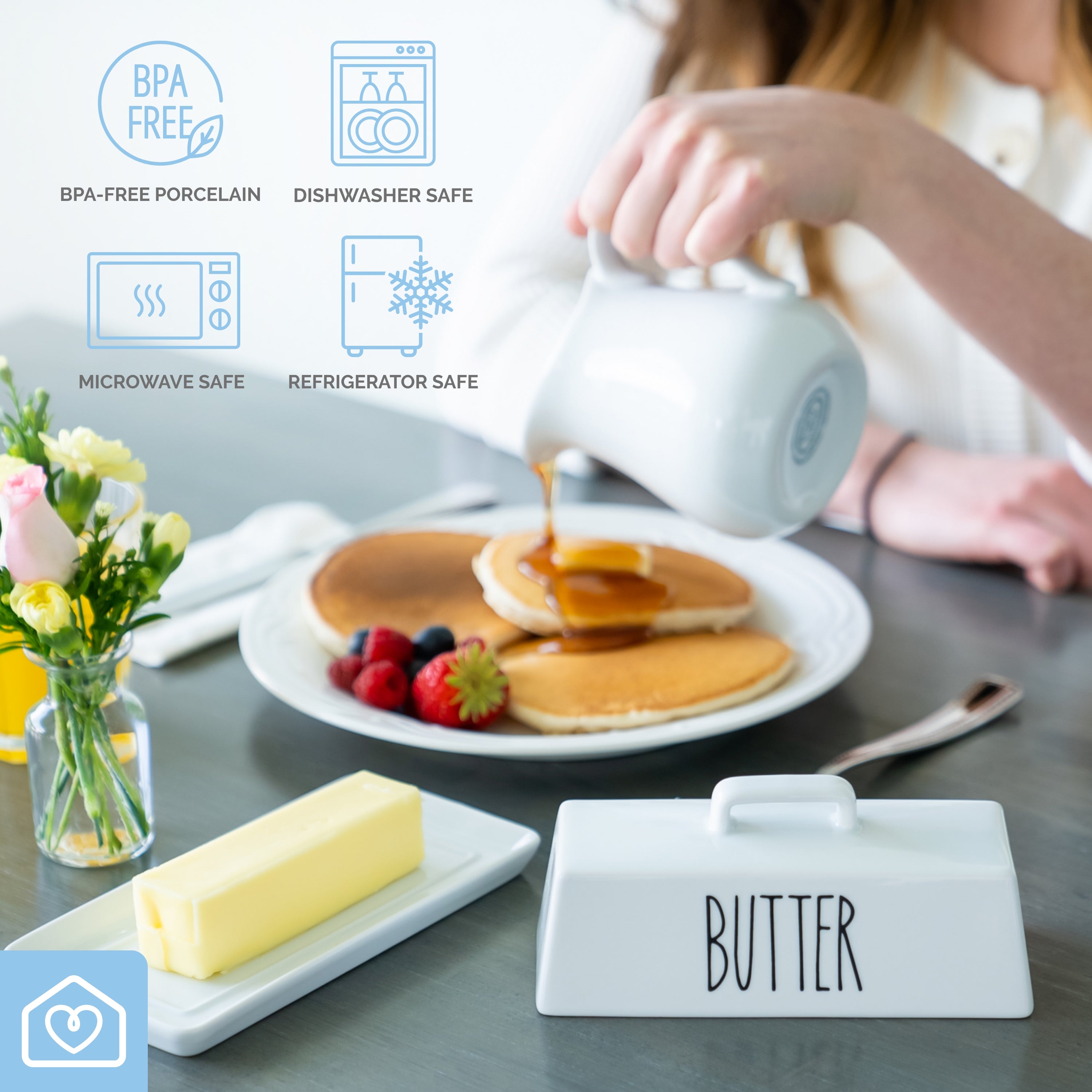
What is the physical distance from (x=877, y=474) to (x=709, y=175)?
2.00 ft

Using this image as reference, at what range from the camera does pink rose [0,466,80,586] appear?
2.27 ft

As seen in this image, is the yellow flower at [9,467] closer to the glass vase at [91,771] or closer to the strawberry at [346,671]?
the glass vase at [91,771]

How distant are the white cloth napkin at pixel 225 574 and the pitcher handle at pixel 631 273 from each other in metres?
0.45

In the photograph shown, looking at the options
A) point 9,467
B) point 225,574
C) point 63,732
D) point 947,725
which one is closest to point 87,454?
point 9,467

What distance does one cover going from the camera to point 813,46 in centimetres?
Result: 153

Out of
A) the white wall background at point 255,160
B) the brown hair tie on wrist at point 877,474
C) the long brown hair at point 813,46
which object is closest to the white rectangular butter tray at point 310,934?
the white wall background at point 255,160

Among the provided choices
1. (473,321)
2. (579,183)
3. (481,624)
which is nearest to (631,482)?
(473,321)

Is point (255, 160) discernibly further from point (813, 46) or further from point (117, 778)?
point (813, 46)

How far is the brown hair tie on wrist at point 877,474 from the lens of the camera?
1.38 m

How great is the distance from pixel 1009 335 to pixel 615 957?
2.54 ft

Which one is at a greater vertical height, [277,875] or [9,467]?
[9,467]

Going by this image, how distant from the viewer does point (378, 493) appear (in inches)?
58.5

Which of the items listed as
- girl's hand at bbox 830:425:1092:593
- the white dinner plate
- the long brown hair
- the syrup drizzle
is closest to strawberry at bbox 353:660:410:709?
the white dinner plate

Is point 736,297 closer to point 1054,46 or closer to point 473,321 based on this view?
point 473,321
